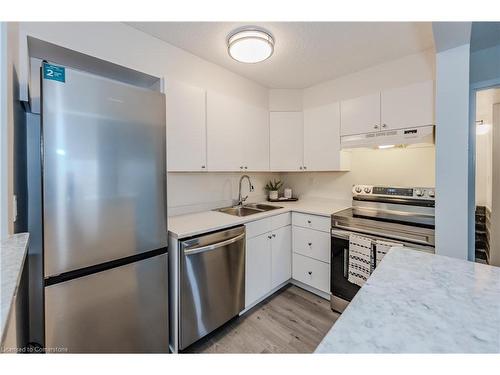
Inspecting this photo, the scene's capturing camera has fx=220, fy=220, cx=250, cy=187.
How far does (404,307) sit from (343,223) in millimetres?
1429

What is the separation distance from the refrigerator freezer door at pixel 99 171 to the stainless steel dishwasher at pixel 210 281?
0.28 meters

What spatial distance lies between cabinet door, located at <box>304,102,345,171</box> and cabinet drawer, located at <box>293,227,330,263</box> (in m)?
0.76

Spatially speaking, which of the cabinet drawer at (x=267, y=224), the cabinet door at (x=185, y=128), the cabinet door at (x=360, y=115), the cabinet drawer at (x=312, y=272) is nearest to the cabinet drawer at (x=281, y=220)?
the cabinet drawer at (x=267, y=224)

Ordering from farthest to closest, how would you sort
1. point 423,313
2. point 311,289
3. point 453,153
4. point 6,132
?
point 311,289 < point 453,153 < point 6,132 < point 423,313

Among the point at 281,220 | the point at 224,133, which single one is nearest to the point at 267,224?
the point at 281,220

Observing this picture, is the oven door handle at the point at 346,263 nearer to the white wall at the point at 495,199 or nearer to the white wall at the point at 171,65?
the white wall at the point at 495,199

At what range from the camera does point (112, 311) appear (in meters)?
1.24

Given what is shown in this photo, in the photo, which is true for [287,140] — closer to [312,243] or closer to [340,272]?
[312,243]

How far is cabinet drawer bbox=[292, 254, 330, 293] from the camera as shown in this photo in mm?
2160

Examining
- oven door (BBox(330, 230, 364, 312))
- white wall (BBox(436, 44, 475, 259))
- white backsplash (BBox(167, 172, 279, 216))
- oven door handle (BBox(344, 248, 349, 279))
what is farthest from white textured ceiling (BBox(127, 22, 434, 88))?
oven door handle (BBox(344, 248, 349, 279))

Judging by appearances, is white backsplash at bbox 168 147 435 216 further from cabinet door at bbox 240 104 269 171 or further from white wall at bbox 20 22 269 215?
cabinet door at bbox 240 104 269 171

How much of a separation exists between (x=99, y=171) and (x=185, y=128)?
2.73 feet

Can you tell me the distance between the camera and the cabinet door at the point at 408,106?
6.00ft
